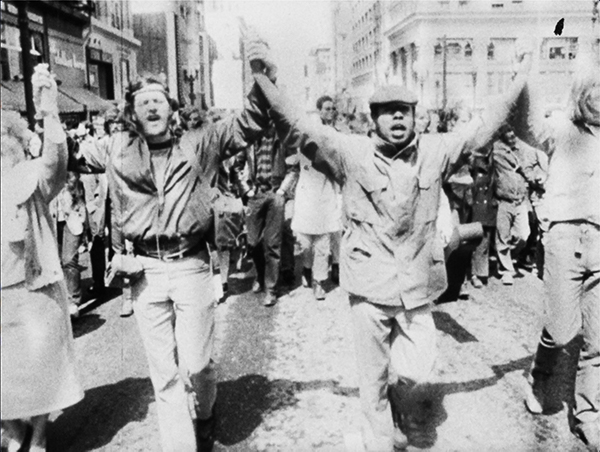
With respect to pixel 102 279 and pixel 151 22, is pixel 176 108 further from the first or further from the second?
pixel 151 22

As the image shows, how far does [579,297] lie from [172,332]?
2.50 meters

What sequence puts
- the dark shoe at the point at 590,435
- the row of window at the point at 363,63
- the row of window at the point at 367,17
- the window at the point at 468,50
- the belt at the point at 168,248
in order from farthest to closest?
the row of window at the point at 363,63
the row of window at the point at 367,17
the window at the point at 468,50
the dark shoe at the point at 590,435
the belt at the point at 168,248

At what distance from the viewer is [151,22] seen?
33.1m

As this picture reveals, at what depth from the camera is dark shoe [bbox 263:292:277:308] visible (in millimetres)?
7061

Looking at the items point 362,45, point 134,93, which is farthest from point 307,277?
point 362,45

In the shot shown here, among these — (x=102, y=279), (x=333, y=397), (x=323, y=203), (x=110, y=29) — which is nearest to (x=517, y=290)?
(x=323, y=203)

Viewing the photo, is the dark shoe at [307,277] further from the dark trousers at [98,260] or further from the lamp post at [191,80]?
the lamp post at [191,80]

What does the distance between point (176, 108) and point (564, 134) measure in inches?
93.5

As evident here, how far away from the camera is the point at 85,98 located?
2384 cm

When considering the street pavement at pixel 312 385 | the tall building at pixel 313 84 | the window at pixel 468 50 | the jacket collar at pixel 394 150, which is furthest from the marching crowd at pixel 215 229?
the window at pixel 468 50

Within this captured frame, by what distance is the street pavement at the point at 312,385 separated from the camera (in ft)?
12.8

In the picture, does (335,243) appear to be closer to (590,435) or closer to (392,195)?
(590,435)

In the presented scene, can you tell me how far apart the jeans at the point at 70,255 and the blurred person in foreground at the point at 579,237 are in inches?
184

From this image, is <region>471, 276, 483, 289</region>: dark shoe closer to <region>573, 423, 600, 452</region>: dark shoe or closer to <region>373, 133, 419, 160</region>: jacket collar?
<region>573, 423, 600, 452</region>: dark shoe
